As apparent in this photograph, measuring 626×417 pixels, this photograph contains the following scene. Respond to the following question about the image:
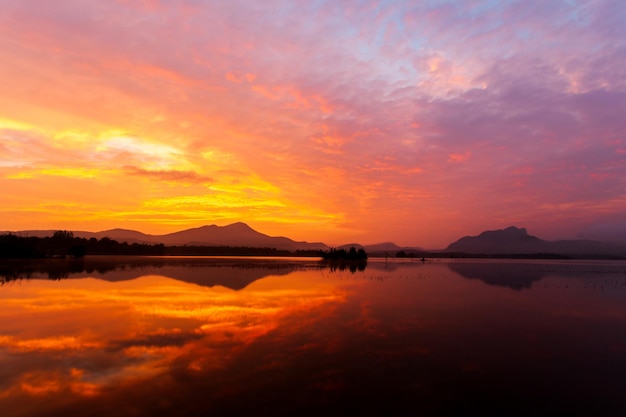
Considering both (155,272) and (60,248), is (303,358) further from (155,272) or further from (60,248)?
(60,248)

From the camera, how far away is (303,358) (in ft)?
48.6

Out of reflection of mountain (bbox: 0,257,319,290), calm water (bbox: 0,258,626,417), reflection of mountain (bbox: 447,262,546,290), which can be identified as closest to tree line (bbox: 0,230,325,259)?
reflection of mountain (bbox: 0,257,319,290)

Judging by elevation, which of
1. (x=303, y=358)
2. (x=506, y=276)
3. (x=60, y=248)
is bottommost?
(x=303, y=358)

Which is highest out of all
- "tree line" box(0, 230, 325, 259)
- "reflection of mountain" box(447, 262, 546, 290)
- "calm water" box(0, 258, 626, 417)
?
"tree line" box(0, 230, 325, 259)

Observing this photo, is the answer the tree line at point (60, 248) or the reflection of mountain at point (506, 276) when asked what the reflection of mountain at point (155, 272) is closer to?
the reflection of mountain at point (506, 276)

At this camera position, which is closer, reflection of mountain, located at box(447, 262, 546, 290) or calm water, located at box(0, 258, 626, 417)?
calm water, located at box(0, 258, 626, 417)

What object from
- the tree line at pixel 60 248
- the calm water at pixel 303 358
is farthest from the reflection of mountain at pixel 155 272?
the tree line at pixel 60 248

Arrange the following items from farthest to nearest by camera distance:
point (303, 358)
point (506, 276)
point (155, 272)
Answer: point (506, 276)
point (155, 272)
point (303, 358)

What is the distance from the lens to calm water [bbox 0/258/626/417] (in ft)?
35.4

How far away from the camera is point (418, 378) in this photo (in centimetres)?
1296

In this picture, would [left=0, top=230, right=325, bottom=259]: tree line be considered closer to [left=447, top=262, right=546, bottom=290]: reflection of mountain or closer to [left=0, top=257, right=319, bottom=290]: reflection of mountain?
[left=0, top=257, right=319, bottom=290]: reflection of mountain

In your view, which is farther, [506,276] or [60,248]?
[60,248]

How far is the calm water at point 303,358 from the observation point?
35.4 ft

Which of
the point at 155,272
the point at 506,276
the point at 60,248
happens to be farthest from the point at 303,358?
the point at 60,248
